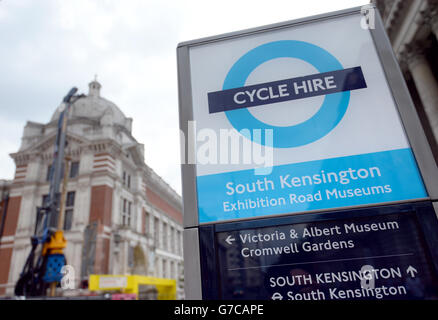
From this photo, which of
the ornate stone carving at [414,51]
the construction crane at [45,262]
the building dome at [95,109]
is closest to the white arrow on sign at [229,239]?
the ornate stone carving at [414,51]

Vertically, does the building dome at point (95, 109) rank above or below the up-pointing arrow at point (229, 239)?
above

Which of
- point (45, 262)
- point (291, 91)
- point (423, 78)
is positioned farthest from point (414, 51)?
point (45, 262)

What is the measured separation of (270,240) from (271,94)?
2.72 feet

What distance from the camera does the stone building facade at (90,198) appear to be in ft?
68.8

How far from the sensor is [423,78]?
8.41 meters

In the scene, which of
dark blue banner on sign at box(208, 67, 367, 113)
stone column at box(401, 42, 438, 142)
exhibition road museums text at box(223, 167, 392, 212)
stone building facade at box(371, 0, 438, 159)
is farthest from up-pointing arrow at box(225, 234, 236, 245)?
stone column at box(401, 42, 438, 142)

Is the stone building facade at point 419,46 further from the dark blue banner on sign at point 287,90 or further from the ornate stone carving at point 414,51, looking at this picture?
the dark blue banner on sign at point 287,90

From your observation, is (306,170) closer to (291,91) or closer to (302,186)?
(302,186)

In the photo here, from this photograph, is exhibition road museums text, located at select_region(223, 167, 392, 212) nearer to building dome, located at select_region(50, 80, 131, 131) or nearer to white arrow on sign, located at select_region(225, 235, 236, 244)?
white arrow on sign, located at select_region(225, 235, 236, 244)

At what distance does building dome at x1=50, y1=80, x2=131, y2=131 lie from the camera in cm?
2569

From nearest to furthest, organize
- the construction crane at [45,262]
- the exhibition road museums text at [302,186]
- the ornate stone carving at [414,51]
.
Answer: the exhibition road museums text at [302,186]
the ornate stone carving at [414,51]
the construction crane at [45,262]

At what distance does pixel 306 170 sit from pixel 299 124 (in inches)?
10.6
